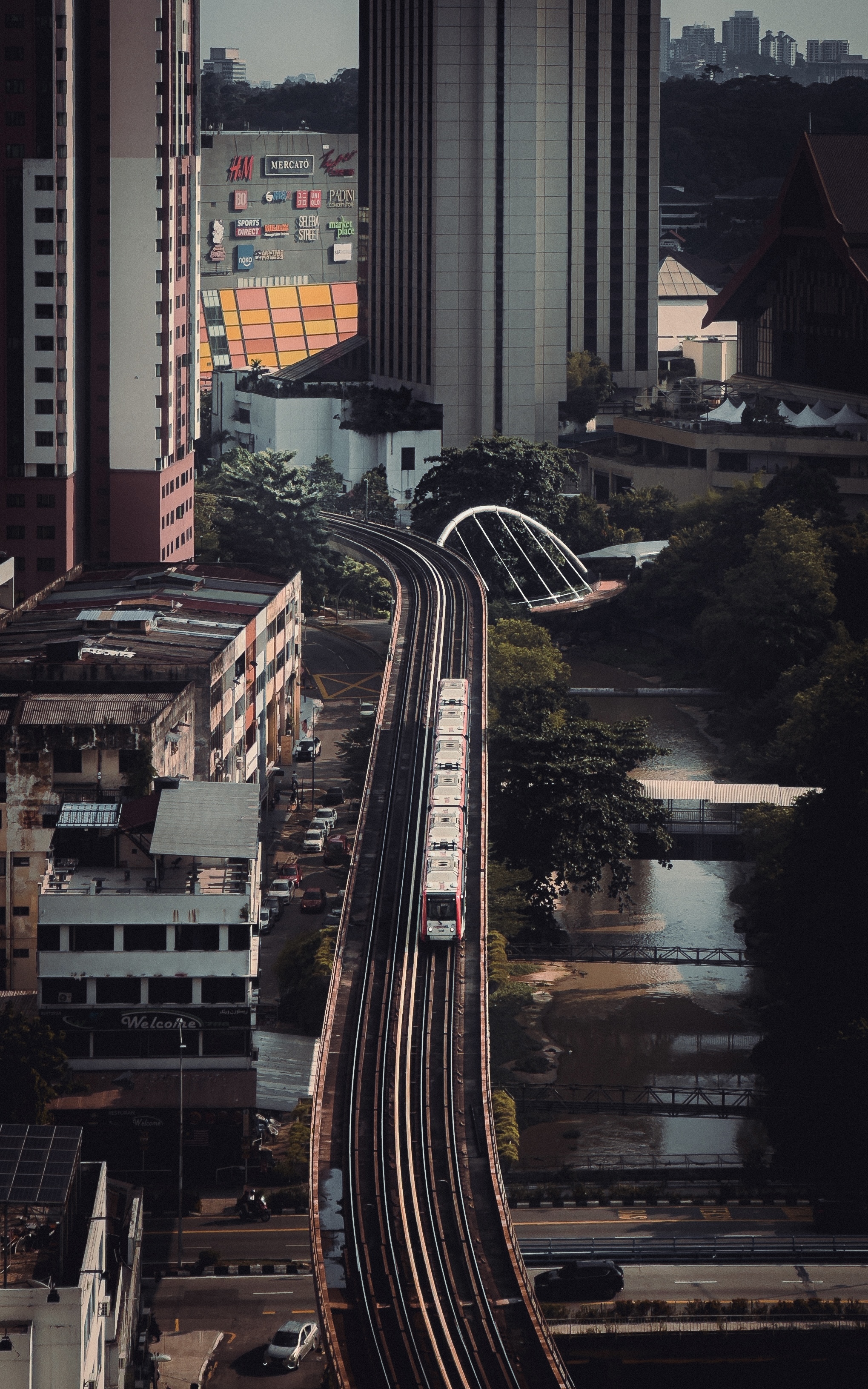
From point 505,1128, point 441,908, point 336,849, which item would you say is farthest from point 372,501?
point 505,1128

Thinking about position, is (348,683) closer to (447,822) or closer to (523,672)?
(523,672)

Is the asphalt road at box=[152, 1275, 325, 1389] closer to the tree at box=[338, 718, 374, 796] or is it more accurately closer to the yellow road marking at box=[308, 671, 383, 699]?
the tree at box=[338, 718, 374, 796]

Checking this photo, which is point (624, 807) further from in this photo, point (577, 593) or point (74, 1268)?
point (577, 593)

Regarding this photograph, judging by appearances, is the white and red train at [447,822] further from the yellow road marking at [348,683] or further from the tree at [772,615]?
the tree at [772,615]

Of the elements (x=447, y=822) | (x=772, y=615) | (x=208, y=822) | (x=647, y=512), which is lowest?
(x=447, y=822)

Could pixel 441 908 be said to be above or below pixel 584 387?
below

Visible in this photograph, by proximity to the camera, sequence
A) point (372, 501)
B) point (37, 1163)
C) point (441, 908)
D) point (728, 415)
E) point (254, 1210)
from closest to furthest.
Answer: point (37, 1163)
point (254, 1210)
point (441, 908)
point (372, 501)
point (728, 415)

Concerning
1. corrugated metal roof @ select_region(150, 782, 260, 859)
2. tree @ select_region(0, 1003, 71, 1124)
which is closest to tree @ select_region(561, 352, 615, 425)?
corrugated metal roof @ select_region(150, 782, 260, 859)

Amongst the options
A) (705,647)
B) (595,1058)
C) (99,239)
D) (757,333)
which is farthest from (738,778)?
(757,333)
